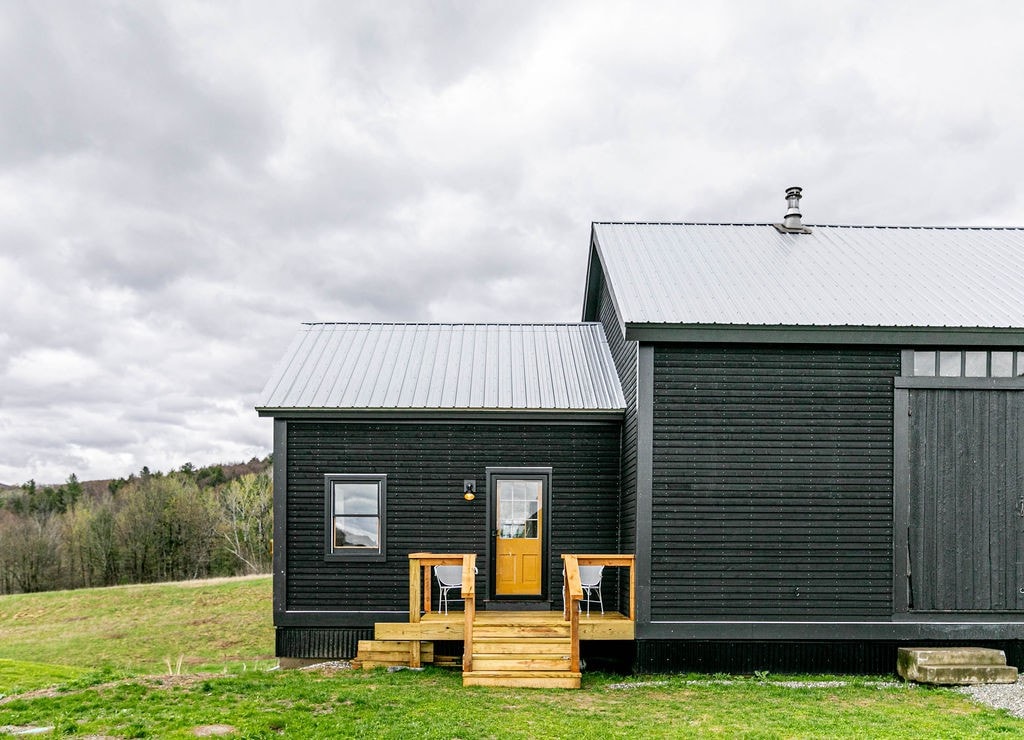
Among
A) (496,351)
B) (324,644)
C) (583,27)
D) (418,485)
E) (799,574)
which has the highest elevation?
(583,27)

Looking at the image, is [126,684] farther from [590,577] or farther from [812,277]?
[812,277]

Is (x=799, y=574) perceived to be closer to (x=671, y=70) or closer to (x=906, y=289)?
(x=906, y=289)

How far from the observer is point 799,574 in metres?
10.3

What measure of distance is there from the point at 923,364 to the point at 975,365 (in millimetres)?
Result: 692

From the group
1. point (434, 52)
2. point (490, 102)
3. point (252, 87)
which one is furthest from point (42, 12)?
point (490, 102)

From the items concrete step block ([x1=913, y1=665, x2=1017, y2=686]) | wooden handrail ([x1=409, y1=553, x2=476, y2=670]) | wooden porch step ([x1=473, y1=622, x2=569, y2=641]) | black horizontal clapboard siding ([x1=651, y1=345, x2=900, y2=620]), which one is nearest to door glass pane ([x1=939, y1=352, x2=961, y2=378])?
black horizontal clapboard siding ([x1=651, y1=345, x2=900, y2=620])

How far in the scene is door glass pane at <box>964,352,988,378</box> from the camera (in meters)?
10.5

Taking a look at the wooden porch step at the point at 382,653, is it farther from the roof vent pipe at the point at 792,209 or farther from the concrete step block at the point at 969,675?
the roof vent pipe at the point at 792,209

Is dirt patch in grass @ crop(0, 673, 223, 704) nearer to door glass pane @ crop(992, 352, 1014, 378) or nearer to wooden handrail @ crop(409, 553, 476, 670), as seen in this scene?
wooden handrail @ crop(409, 553, 476, 670)

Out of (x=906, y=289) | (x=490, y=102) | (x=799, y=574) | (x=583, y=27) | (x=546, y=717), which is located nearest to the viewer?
(x=546, y=717)

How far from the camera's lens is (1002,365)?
1050cm

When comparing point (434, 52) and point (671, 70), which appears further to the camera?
point (671, 70)

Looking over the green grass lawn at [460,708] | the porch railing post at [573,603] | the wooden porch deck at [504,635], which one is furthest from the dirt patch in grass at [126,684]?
the porch railing post at [573,603]

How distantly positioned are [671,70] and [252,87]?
301 inches
